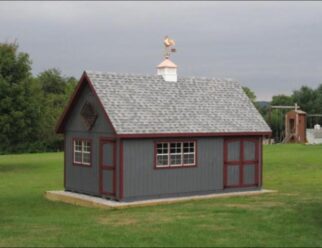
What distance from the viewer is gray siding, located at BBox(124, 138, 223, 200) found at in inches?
812

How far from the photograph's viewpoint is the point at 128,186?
67.4ft

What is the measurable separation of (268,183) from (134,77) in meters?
9.00

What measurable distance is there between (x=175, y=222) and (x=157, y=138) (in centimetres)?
533

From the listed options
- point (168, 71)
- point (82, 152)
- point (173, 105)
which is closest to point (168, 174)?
point (173, 105)

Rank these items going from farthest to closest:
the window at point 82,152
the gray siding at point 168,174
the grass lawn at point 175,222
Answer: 1. the window at point 82,152
2. the gray siding at point 168,174
3. the grass lawn at point 175,222

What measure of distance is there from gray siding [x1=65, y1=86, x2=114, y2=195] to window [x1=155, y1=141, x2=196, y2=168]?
1913 mm

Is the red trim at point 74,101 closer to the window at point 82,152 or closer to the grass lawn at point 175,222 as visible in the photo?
the window at point 82,152

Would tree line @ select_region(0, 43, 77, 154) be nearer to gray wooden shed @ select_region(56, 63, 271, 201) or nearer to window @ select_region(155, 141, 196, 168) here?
gray wooden shed @ select_region(56, 63, 271, 201)

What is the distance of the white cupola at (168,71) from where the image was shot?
23.8m

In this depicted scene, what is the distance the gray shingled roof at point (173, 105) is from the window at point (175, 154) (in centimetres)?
57

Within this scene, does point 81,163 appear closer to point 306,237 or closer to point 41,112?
point 306,237

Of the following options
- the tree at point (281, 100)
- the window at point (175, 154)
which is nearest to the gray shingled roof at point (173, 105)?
the window at point (175, 154)

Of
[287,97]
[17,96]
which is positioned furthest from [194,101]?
[287,97]

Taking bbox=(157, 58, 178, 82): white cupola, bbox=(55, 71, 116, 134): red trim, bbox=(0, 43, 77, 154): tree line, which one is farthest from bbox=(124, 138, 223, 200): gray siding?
bbox=(0, 43, 77, 154): tree line
